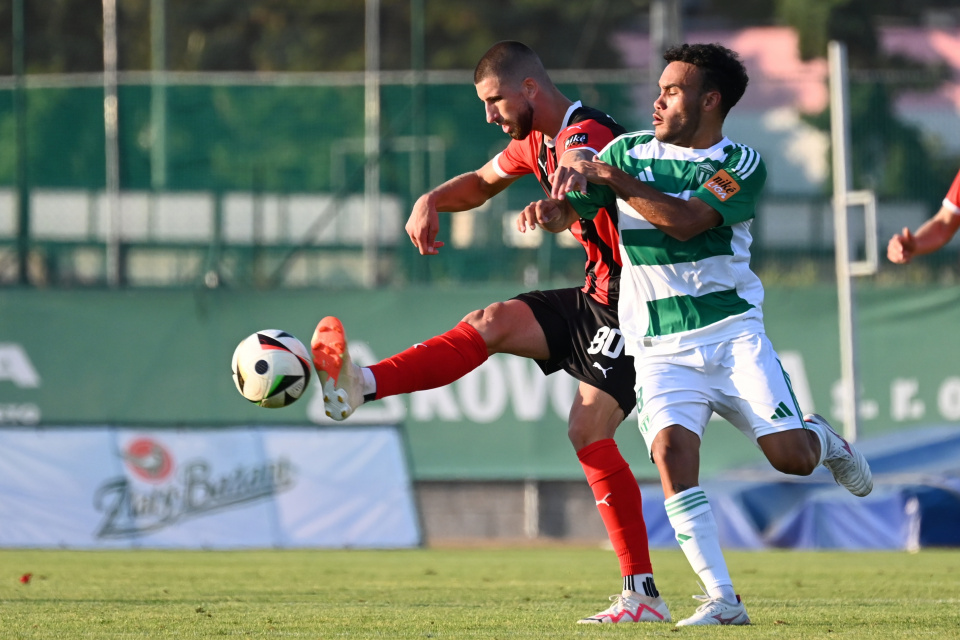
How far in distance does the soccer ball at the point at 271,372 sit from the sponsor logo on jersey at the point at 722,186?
→ 5.64 feet

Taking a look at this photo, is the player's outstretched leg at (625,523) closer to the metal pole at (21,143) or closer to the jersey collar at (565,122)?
the jersey collar at (565,122)

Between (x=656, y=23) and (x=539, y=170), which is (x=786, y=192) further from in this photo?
(x=539, y=170)

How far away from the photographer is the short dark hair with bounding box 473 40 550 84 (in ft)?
20.3

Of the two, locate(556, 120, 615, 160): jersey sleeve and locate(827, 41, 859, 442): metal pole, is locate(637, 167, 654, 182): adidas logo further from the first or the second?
locate(827, 41, 859, 442): metal pole

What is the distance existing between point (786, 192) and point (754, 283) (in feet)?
36.1

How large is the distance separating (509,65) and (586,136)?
1.72 ft

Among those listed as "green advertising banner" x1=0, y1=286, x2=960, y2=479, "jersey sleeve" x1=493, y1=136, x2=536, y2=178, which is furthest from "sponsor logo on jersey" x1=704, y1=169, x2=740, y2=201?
"green advertising banner" x1=0, y1=286, x2=960, y2=479

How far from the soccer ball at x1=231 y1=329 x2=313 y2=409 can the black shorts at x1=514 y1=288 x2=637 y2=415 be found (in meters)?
1.07

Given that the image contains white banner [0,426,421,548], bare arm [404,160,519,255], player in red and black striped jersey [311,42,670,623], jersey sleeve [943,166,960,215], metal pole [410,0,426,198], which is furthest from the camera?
metal pole [410,0,426,198]

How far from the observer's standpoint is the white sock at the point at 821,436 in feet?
18.0

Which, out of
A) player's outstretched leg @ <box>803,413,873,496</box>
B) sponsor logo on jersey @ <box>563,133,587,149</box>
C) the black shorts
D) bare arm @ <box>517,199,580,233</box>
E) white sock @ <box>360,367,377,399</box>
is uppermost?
sponsor logo on jersey @ <box>563,133,587,149</box>

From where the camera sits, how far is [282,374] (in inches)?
221

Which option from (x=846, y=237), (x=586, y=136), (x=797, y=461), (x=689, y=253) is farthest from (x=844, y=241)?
(x=797, y=461)

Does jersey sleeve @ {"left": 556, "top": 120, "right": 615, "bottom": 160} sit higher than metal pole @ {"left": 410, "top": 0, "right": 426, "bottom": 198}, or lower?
→ lower
